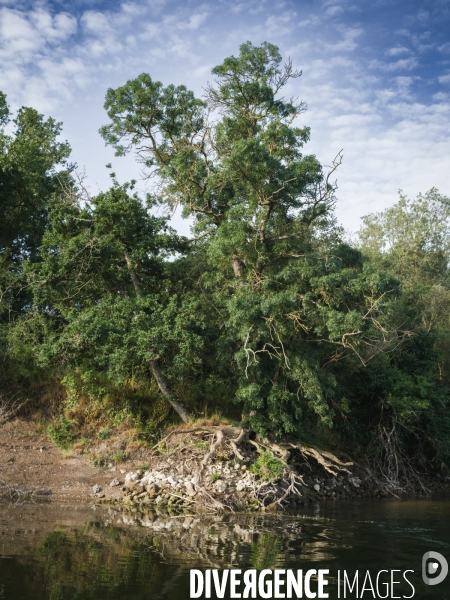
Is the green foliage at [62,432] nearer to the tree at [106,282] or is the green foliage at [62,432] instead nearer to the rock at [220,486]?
the tree at [106,282]

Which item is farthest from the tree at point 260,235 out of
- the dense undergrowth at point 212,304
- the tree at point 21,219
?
the tree at point 21,219

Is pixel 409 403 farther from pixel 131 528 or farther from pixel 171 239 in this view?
pixel 131 528

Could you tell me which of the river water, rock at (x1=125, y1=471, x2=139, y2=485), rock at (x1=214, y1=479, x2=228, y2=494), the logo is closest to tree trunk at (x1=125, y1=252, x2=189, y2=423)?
rock at (x1=125, y1=471, x2=139, y2=485)

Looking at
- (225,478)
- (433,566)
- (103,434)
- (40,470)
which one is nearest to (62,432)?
(103,434)

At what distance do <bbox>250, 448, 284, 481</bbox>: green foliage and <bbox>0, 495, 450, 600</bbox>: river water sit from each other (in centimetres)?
173

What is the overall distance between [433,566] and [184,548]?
4489mm

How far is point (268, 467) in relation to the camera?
17812mm

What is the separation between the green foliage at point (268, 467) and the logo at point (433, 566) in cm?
705

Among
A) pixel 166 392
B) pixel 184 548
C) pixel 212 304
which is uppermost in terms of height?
pixel 212 304

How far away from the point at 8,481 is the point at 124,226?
9.43 meters

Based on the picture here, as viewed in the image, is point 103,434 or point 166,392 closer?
point 103,434

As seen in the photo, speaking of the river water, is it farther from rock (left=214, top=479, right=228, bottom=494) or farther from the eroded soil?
the eroded soil

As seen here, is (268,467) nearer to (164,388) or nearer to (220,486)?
(220,486)

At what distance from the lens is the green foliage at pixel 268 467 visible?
1750 centimetres
